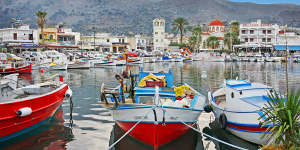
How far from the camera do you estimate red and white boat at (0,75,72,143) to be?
39.7ft

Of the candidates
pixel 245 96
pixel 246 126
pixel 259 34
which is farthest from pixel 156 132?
pixel 259 34

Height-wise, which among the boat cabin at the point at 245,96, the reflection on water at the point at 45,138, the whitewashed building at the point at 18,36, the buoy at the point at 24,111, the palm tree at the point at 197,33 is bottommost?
the reflection on water at the point at 45,138

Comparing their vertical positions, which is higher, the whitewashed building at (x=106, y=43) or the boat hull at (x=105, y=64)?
the whitewashed building at (x=106, y=43)

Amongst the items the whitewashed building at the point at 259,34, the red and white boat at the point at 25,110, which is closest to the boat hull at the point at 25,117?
the red and white boat at the point at 25,110

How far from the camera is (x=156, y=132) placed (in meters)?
11.6

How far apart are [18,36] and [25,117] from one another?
74.1 metres

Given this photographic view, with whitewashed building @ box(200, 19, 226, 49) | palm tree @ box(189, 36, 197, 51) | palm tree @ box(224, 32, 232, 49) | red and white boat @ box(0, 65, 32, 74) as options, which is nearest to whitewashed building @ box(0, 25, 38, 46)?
red and white boat @ box(0, 65, 32, 74)

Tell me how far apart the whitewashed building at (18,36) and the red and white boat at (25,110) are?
66.5m

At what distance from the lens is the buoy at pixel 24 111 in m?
12.5

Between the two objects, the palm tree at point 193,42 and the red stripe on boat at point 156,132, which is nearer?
the red stripe on boat at point 156,132

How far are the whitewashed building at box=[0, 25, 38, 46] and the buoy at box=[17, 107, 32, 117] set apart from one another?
70357 mm

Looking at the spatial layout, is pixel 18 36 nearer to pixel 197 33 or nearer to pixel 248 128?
pixel 197 33

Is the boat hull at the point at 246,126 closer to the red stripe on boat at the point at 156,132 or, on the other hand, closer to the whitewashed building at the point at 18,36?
the red stripe on boat at the point at 156,132

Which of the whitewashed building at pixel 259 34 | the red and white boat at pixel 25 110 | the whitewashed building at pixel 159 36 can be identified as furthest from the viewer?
the whitewashed building at pixel 159 36
